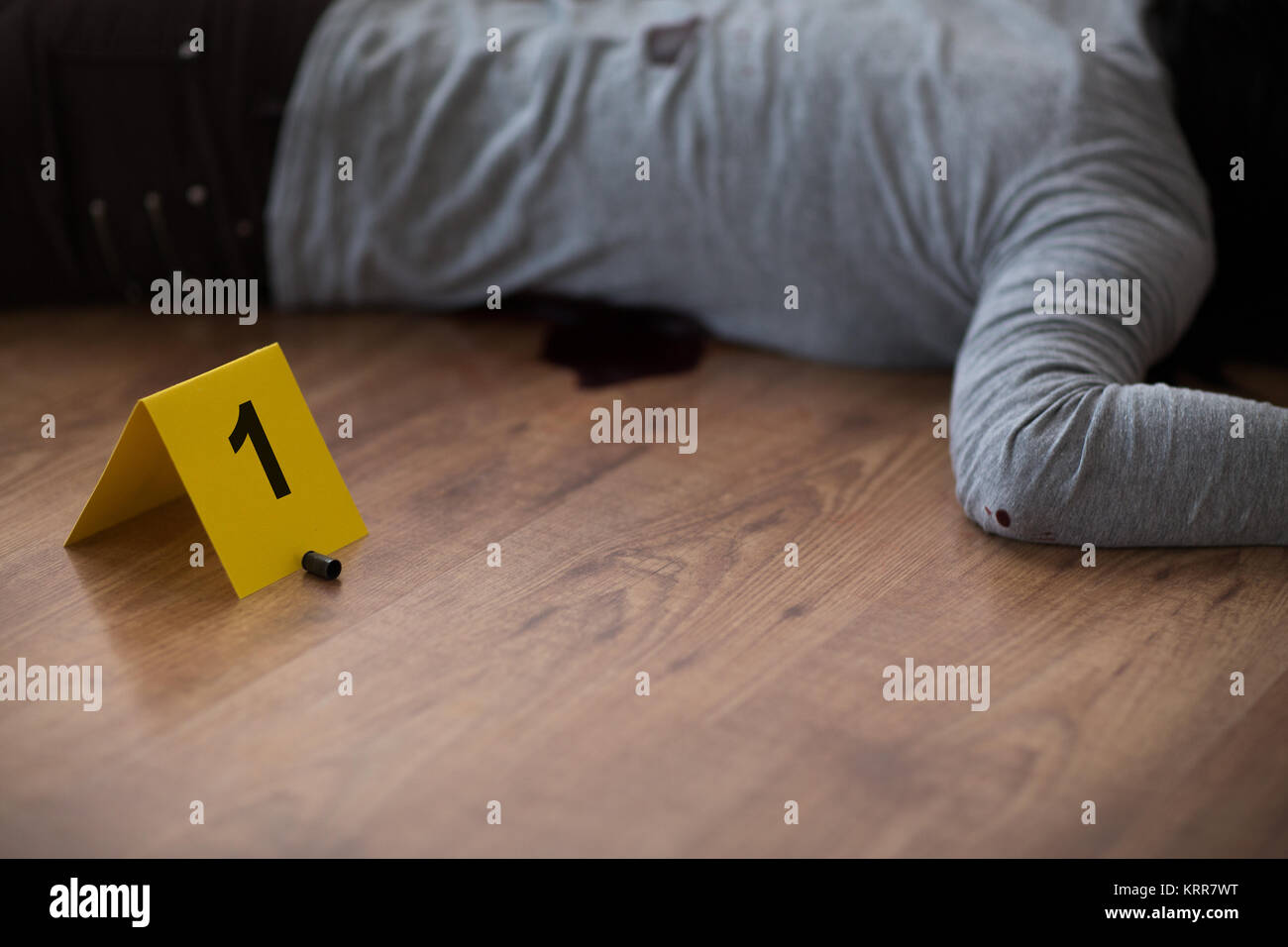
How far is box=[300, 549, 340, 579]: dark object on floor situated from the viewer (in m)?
0.93

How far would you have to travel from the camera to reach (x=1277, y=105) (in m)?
1.15

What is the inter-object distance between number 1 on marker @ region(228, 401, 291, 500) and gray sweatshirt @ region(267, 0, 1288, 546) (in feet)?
1.47

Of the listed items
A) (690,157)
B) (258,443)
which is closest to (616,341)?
(690,157)

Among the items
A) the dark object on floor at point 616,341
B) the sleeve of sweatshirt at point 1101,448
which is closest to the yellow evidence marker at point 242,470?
the dark object on floor at point 616,341

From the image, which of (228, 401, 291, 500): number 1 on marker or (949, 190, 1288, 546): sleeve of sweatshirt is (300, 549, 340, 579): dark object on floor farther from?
(949, 190, 1288, 546): sleeve of sweatshirt

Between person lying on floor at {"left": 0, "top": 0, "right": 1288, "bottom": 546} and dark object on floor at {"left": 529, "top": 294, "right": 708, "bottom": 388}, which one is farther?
dark object on floor at {"left": 529, "top": 294, "right": 708, "bottom": 388}

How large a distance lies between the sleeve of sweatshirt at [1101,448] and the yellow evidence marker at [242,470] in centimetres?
51

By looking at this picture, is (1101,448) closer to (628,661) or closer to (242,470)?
(628,661)

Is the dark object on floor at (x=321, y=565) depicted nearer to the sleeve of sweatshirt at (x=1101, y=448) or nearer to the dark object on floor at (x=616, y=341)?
the dark object on floor at (x=616, y=341)

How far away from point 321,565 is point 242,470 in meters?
0.09

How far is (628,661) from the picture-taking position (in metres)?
0.85

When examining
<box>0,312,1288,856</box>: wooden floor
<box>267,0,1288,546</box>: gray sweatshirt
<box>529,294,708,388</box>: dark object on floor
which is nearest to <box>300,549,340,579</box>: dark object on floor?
<box>0,312,1288,856</box>: wooden floor
